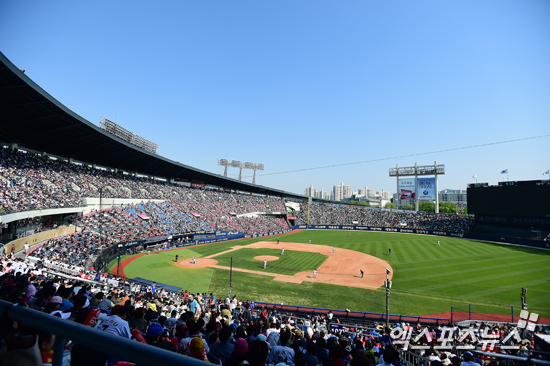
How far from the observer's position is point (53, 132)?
3089cm

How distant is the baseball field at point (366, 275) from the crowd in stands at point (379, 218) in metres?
19.9

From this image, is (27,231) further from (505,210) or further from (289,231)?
(505,210)

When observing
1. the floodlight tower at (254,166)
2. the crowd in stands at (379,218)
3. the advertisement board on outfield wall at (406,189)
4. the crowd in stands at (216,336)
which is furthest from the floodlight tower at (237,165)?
the crowd in stands at (216,336)

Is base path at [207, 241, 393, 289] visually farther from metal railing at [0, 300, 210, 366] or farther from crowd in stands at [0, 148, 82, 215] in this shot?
metal railing at [0, 300, 210, 366]

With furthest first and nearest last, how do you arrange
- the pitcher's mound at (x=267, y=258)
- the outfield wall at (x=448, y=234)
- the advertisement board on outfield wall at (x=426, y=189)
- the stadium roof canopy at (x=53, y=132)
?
the advertisement board on outfield wall at (x=426, y=189), the outfield wall at (x=448, y=234), the pitcher's mound at (x=267, y=258), the stadium roof canopy at (x=53, y=132)

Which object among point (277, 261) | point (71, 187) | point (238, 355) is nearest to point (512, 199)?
point (277, 261)

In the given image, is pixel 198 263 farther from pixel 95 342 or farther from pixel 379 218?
pixel 379 218

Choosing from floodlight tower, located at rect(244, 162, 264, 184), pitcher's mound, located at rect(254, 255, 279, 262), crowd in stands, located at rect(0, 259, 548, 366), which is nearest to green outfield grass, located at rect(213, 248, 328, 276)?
pitcher's mound, located at rect(254, 255, 279, 262)

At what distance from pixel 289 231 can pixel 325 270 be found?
35634mm

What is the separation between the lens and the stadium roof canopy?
22.6 meters

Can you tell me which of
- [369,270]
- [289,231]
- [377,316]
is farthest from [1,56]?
[289,231]

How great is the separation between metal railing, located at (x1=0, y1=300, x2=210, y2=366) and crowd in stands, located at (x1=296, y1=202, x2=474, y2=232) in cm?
7156

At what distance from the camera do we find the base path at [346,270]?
26.5 metres

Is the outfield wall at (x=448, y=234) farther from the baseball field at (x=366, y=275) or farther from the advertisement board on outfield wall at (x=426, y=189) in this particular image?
the advertisement board on outfield wall at (x=426, y=189)
